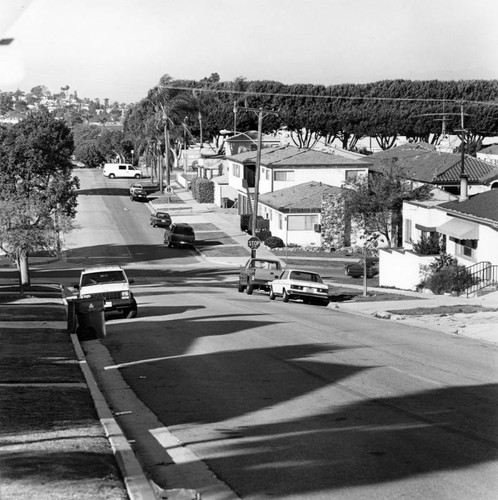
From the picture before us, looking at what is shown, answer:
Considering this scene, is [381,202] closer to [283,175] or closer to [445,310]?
[283,175]

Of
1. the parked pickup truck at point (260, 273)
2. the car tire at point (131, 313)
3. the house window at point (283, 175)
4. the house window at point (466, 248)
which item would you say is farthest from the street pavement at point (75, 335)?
the house window at point (283, 175)

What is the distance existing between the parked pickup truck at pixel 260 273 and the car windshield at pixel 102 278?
12.7 m

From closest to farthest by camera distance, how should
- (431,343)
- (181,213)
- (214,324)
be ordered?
(431,343) → (214,324) → (181,213)

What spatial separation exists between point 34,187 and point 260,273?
1531cm

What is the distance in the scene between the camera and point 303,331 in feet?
91.8

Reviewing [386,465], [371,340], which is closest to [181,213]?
[371,340]

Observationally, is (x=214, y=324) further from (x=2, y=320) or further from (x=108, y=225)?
(x=108, y=225)

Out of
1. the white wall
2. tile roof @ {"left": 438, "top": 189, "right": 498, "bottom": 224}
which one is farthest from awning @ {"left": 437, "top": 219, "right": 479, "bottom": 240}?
the white wall

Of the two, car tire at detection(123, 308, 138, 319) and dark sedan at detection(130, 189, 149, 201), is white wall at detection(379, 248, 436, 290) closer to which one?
car tire at detection(123, 308, 138, 319)

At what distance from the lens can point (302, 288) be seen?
132ft

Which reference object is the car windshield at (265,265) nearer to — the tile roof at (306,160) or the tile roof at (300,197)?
the tile roof at (300,197)

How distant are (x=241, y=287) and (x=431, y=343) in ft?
73.2

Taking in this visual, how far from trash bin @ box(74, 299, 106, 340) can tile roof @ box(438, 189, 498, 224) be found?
19277 millimetres

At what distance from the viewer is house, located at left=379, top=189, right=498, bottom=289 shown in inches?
1636
